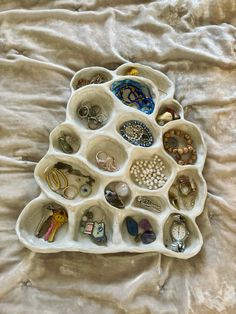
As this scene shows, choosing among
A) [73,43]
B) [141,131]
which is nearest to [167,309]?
[141,131]

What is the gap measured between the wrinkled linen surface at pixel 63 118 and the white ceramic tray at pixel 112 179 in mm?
32

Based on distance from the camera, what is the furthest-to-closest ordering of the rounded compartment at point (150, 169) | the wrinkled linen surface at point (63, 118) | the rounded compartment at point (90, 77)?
the rounded compartment at point (90, 77), the rounded compartment at point (150, 169), the wrinkled linen surface at point (63, 118)

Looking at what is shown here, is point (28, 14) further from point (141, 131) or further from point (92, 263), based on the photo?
point (92, 263)

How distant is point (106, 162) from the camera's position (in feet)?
3.52

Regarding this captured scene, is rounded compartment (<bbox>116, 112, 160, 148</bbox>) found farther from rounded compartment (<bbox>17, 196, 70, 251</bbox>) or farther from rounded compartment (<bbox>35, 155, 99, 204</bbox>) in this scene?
rounded compartment (<bbox>17, 196, 70, 251</bbox>)

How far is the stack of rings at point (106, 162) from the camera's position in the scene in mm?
1067

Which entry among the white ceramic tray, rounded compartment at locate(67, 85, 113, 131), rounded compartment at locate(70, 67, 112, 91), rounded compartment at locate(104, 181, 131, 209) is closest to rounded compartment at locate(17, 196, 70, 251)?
the white ceramic tray

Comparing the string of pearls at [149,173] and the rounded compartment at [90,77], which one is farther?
the rounded compartment at [90,77]

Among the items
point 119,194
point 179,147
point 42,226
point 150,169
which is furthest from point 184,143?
point 42,226

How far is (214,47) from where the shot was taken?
1.26m

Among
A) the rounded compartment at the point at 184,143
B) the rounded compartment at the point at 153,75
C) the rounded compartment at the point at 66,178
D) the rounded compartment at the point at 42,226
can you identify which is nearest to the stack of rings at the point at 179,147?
the rounded compartment at the point at 184,143

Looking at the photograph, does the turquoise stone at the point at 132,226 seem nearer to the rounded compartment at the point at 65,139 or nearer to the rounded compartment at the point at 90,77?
the rounded compartment at the point at 65,139

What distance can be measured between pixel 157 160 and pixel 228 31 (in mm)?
520

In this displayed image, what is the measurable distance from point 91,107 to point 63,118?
87 millimetres
